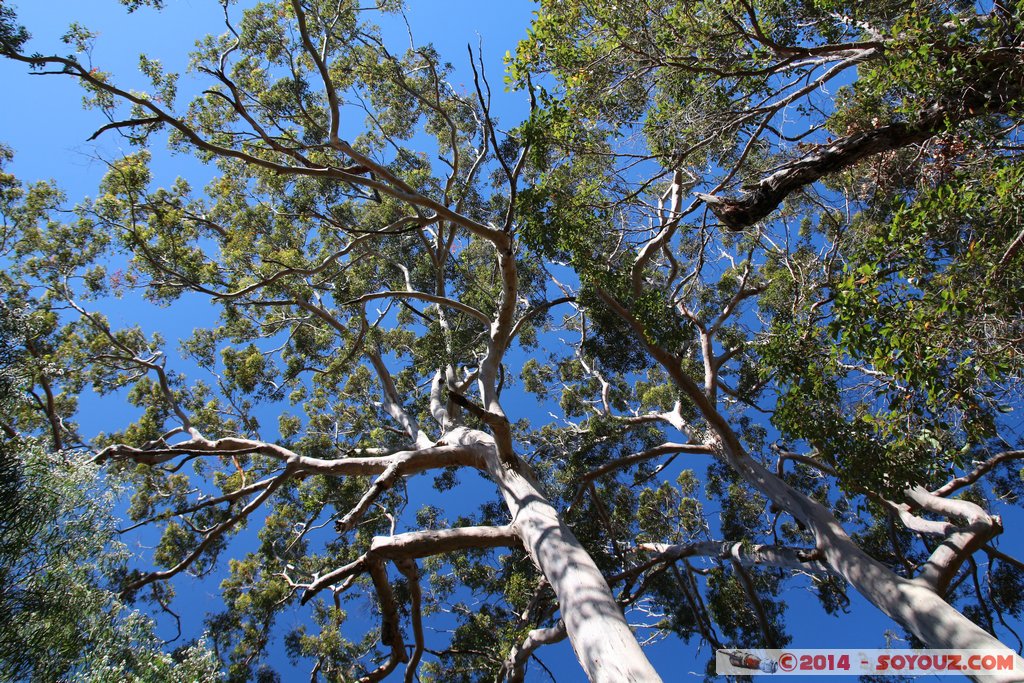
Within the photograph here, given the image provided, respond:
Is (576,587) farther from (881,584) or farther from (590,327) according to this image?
(590,327)

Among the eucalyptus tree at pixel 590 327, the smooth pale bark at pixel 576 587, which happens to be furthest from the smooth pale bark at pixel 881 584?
the smooth pale bark at pixel 576 587

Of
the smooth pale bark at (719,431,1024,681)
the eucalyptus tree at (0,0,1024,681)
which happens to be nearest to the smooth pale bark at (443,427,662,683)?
the eucalyptus tree at (0,0,1024,681)

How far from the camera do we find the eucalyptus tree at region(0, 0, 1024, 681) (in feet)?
13.4

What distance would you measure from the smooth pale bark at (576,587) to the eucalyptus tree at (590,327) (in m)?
0.03

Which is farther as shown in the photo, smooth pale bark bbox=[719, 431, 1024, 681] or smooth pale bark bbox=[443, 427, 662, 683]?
smooth pale bark bbox=[719, 431, 1024, 681]

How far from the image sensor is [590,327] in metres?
9.90

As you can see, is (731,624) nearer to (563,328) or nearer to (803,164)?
(563,328)

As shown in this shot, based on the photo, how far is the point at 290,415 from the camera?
11.2 m

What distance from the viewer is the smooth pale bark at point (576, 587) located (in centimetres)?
366

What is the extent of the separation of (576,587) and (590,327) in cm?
600

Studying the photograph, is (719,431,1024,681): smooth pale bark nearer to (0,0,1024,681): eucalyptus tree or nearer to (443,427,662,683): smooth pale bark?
(0,0,1024,681): eucalyptus tree

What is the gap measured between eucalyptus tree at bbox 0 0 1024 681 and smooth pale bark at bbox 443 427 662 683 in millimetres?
25

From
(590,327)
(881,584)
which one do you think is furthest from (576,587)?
(590,327)

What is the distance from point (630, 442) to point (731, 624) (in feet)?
11.2
